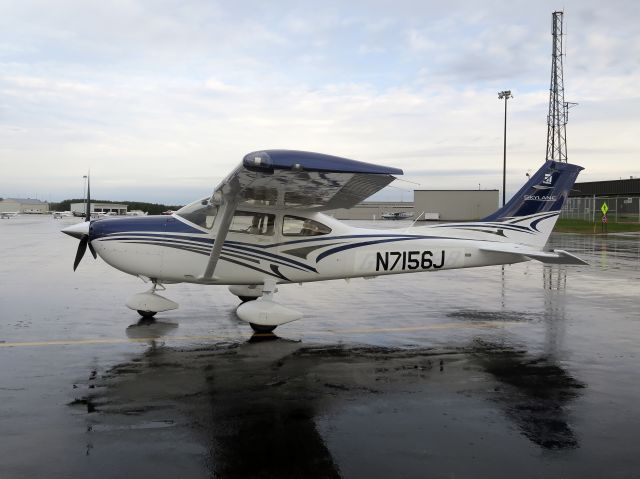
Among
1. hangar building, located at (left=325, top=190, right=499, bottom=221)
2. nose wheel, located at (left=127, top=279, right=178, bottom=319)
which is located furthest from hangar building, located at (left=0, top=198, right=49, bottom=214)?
nose wheel, located at (left=127, top=279, right=178, bottom=319)

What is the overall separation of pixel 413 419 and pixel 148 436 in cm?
212

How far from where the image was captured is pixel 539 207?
32.3ft

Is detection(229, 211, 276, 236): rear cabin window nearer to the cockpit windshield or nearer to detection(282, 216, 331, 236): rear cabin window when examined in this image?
detection(282, 216, 331, 236): rear cabin window

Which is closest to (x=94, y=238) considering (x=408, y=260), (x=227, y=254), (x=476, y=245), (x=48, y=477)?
(x=227, y=254)

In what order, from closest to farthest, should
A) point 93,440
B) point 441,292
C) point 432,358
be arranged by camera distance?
1. point 93,440
2. point 432,358
3. point 441,292

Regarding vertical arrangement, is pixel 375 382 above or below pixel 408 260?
below

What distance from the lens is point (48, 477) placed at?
3.50 m

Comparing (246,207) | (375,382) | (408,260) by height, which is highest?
(246,207)

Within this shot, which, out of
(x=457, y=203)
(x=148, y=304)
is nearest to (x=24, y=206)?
(x=457, y=203)

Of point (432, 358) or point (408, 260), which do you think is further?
point (408, 260)

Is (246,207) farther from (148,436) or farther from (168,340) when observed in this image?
(148,436)

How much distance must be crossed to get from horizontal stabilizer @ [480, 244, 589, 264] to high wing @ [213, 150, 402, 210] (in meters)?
2.55

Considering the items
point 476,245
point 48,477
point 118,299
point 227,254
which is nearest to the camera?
point 48,477

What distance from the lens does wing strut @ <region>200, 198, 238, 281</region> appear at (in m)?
7.56
